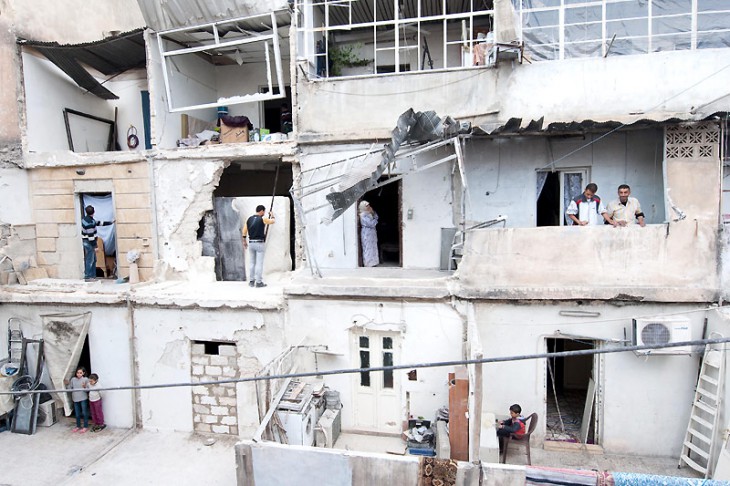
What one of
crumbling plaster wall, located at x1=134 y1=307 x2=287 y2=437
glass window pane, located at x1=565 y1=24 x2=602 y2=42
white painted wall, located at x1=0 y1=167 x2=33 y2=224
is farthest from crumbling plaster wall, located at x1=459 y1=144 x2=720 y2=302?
white painted wall, located at x1=0 y1=167 x2=33 y2=224

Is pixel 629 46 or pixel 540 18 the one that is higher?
pixel 540 18

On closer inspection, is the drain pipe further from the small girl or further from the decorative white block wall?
the decorative white block wall

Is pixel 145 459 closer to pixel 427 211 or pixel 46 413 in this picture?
pixel 46 413

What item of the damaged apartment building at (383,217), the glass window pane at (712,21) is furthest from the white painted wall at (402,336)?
the glass window pane at (712,21)

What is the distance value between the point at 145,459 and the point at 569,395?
31.1 ft

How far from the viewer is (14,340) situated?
10.7 m

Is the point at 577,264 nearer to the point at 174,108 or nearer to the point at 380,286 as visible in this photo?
the point at 380,286

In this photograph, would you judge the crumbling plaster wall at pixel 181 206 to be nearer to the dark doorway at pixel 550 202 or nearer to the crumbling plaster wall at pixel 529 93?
the crumbling plaster wall at pixel 529 93

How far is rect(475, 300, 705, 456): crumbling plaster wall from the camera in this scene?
8273mm

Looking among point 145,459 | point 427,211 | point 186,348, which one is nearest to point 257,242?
point 186,348

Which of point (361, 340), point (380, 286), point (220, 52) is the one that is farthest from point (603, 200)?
point (220, 52)

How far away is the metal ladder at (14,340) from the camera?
10.7m

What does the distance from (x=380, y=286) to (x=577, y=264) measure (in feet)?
11.7

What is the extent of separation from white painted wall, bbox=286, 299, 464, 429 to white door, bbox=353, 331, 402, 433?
13cm
